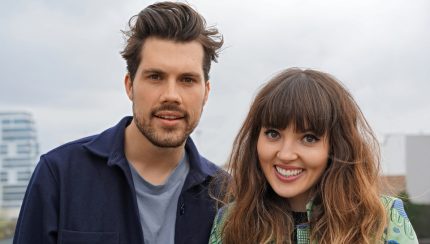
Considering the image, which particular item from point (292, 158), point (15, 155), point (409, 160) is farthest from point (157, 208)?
point (15, 155)

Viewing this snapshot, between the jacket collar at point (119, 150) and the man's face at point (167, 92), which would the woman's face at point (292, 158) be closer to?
the man's face at point (167, 92)

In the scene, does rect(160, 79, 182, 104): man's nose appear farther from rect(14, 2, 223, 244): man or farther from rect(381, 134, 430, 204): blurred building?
rect(381, 134, 430, 204): blurred building

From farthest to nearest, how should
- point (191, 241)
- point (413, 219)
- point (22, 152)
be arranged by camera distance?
1. point (22, 152)
2. point (413, 219)
3. point (191, 241)

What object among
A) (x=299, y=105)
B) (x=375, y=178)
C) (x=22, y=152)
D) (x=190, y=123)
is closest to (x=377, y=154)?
(x=375, y=178)

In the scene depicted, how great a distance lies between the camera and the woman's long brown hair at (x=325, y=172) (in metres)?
2.88

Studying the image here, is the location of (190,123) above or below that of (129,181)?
above

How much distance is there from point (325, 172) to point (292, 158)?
21cm

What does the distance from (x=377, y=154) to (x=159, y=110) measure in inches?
40.8

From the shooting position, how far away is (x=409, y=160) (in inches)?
896

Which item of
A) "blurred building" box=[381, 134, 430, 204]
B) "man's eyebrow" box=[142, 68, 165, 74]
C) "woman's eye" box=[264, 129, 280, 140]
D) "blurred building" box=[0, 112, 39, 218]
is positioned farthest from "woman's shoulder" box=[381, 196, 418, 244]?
"blurred building" box=[0, 112, 39, 218]

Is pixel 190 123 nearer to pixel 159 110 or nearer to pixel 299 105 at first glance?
pixel 159 110

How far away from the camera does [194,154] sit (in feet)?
11.8

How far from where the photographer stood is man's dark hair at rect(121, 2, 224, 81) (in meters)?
3.39

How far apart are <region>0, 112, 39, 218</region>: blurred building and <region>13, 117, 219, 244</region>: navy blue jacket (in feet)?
66.2
